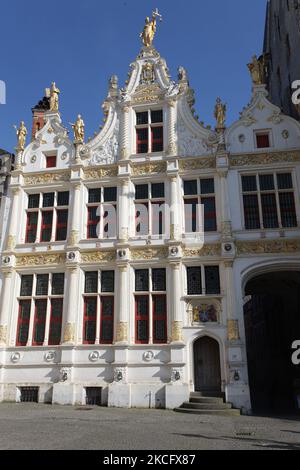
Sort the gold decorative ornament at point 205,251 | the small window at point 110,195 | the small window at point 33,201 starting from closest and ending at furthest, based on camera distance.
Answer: the gold decorative ornament at point 205,251, the small window at point 110,195, the small window at point 33,201

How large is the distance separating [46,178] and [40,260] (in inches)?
173

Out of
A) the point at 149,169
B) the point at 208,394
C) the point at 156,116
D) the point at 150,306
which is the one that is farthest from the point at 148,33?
the point at 208,394

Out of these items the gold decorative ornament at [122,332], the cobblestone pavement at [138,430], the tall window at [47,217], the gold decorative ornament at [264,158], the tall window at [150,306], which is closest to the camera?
the cobblestone pavement at [138,430]

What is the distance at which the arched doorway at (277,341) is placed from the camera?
65.2 feet

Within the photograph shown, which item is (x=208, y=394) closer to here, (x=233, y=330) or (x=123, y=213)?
(x=233, y=330)

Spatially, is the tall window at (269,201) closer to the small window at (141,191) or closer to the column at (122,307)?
the small window at (141,191)

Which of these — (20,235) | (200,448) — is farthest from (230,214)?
(200,448)

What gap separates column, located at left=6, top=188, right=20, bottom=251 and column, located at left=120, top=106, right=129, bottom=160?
5775mm

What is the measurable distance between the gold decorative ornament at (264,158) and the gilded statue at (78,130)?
781 centimetres

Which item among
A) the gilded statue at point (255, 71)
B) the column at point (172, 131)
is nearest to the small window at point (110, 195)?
the column at point (172, 131)

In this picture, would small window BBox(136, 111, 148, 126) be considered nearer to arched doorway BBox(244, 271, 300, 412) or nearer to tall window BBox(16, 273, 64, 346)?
tall window BBox(16, 273, 64, 346)

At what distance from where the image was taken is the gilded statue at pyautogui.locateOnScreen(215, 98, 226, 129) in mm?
19766

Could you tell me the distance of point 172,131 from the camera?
20156 millimetres

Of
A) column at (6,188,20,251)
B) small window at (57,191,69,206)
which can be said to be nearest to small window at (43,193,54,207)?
small window at (57,191,69,206)
